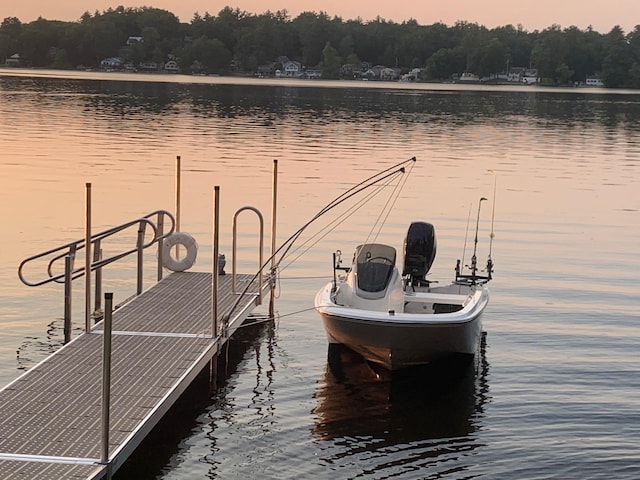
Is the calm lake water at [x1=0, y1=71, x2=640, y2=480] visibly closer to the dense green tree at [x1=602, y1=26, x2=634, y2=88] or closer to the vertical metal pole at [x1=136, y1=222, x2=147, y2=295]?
the vertical metal pole at [x1=136, y1=222, x2=147, y2=295]

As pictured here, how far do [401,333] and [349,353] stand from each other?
1327 mm

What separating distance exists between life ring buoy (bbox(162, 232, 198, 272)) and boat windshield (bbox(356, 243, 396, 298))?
12.5 ft

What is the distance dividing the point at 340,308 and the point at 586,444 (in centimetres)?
357

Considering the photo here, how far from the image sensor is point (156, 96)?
3797 inches

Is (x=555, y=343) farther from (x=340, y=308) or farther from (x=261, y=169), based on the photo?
(x=261, y=169)

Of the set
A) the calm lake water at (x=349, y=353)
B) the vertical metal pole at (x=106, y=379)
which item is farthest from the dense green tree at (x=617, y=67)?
the vertical metal pole at (x=106, y=379)

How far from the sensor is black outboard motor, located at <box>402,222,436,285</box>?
1598cm

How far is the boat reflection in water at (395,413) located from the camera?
38.1 feet

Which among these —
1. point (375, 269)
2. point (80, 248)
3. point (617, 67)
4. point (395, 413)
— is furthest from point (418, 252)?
point (617, 67)

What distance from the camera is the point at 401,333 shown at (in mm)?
13648

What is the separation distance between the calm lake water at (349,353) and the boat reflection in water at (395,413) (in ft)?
0.11

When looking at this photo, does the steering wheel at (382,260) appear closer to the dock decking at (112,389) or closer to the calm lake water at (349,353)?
the calm lake water at (349,353)

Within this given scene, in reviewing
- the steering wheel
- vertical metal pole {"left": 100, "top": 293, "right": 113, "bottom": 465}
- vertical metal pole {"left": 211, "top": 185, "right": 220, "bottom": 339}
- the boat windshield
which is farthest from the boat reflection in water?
vertical metal pole {"left": 100, "top": 293, "right": 113, "bottom": 465}

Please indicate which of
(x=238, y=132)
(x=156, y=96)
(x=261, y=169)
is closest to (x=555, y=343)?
(x=261, y=169)
